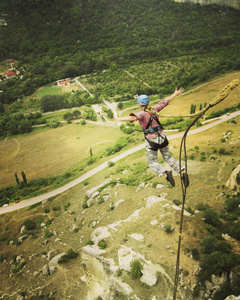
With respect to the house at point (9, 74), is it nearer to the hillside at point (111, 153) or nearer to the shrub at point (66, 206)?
the hillside at point (111, 153)

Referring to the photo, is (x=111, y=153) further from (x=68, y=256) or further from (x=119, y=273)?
(x=119, y=273)

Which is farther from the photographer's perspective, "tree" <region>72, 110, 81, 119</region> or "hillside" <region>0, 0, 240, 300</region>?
"tree" <region>72, 110, 81, 119</region>

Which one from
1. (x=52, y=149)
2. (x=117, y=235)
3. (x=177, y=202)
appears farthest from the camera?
(x=52, y=149)

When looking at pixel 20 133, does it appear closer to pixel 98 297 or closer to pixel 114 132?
pixel 114 132

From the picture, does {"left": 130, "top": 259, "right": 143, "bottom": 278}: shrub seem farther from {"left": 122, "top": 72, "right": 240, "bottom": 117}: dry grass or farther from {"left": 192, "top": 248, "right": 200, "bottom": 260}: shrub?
{"left": 122, "top": 72, "right": 240, "bottom": 117}: dry grass

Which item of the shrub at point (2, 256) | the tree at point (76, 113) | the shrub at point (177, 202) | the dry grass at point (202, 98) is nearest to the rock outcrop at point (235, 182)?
the shrub at point (177, 202)

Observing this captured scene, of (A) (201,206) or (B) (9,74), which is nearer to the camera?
(A) (201,206)

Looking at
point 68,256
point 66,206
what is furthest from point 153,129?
point 66,206

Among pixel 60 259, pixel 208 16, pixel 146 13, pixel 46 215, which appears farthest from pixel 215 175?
pixel 146 13

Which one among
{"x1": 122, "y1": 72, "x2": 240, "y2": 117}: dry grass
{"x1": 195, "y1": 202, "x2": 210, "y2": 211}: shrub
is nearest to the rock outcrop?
{"x1": 195, "y1": 202, "x2": 210, "y2": 211}: shrub

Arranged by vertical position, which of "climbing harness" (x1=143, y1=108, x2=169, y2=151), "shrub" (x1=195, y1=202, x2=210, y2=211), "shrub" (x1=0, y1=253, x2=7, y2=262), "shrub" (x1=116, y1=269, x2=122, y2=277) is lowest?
"shrub" (x1=0, y1=253, x2=7, y2=262)

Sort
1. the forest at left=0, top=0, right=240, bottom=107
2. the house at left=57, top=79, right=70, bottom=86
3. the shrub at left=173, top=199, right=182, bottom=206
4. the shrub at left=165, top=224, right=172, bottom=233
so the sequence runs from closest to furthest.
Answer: the shrub at left=165, top=224, right=172, bottom=233
the shrub at left=173, top=199, right=182, bottom=206
the forest at left=0, top=0, right=240, bottom=107
the house at left=57, top=79, right=70, bottom=86

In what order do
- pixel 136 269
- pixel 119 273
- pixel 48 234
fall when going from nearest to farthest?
pixel 136 269 < pixel 119 273 < pixel 48 234
